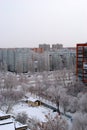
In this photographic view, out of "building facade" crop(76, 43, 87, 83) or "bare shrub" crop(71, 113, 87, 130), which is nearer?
"bare shrub" crop(71, 113, 87, 130)

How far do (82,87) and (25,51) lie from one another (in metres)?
14.4

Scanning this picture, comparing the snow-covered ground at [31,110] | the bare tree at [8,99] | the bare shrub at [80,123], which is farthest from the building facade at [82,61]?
the bare shrub at [80,123]

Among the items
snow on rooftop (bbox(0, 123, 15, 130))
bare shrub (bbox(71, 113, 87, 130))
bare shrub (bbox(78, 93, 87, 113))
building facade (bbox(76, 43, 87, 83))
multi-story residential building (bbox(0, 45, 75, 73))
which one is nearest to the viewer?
snow on rooftop (bbox(0, 123, 15, 130))

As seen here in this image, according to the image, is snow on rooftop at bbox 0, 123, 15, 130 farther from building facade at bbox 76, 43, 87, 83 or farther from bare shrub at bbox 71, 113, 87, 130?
building facade at bbox 76, 43, 87, 83

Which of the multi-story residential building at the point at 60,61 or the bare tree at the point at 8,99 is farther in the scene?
the multi-story residential building at the point at 60,61

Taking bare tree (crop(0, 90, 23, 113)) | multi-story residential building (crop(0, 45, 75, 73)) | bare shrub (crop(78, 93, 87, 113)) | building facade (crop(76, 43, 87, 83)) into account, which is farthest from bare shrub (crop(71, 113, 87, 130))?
multi-story residential building (crop(0, 45, 75, 73))

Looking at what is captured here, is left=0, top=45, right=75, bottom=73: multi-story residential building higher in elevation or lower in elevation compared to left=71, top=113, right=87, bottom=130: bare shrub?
higher

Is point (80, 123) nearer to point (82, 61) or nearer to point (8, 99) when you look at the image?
point (8, 99)

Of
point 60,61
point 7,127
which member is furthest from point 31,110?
point 60,61

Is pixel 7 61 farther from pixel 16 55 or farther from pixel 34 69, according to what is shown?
pixel 34 69

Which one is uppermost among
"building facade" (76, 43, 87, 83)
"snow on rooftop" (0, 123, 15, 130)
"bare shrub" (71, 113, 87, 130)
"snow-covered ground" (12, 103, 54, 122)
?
"building facade" (76, 43, 87, 83)

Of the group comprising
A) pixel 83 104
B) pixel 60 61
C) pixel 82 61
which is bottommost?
pixel 83 104

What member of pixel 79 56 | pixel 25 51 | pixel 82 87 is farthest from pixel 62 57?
pixel 82 87

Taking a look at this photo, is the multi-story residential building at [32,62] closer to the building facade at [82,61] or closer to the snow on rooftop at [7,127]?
the building facade at [82,61]
